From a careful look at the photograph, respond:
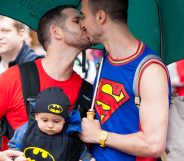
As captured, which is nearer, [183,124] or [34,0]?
[183,124]

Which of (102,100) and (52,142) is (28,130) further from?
(102,100)

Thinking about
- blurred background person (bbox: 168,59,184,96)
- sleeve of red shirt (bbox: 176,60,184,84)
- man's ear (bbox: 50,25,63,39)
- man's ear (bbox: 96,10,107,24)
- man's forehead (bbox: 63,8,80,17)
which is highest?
man's ear (bbox: 96,10,107,24)

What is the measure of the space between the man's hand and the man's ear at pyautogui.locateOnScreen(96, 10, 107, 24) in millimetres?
682

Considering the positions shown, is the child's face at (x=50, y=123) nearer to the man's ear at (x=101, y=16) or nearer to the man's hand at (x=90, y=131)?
the man's hand at (x=90, y=131)

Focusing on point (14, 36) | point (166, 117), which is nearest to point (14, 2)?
point (166, 117)

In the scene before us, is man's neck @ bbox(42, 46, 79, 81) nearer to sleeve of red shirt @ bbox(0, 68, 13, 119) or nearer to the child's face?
sleeve of red shirt @ bbox(0, 68, 13, 119)

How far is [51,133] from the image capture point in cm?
363

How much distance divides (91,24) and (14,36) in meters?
3.13

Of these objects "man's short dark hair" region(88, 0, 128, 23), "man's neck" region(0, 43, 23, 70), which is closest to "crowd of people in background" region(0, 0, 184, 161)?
"man's short dark hair" region(88, 0, 128, 23)

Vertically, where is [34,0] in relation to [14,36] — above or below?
above

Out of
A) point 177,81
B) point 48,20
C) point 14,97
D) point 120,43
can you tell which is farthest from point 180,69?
point 14,97

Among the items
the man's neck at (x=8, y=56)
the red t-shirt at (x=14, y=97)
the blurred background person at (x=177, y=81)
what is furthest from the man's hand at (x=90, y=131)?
the man's neck at (x=8, y=56)

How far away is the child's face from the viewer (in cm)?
358

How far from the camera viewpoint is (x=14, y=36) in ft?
22.2
